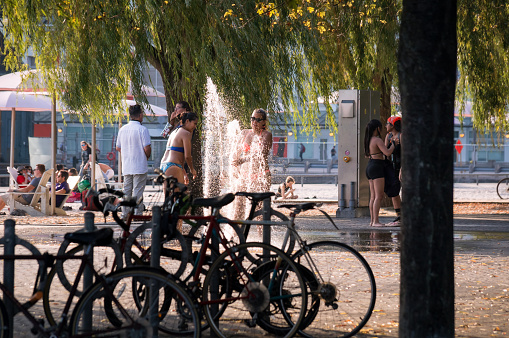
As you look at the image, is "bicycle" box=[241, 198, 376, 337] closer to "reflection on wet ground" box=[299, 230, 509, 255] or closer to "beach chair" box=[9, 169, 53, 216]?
"reflection on wet ground" box=[299, 230, 509, 255]

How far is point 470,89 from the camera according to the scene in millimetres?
17688

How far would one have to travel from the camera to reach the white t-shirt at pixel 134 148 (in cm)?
1212

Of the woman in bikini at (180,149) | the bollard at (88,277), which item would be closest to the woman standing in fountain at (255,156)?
the woman in bikini at (180,149)

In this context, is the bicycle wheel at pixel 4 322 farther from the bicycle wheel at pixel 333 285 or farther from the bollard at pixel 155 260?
the bicycle wheel at pixel 333 285

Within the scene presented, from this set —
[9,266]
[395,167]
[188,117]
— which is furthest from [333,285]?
[395,167]

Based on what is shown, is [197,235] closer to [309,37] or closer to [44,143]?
[309,37]

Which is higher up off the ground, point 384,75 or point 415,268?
point 384,75

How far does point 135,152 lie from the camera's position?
40.0 feet

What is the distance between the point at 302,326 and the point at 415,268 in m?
1.63

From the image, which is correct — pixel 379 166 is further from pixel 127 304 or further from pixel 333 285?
pixel 127 304

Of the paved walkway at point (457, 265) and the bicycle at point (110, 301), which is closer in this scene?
the bicycle at point (110, 301)

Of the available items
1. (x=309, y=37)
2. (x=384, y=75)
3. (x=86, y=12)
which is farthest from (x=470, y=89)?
(x=86, y=12)

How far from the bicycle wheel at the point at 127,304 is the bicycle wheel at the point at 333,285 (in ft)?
3.61

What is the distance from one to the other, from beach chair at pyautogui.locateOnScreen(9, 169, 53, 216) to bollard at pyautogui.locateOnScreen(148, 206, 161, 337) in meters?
12.0
